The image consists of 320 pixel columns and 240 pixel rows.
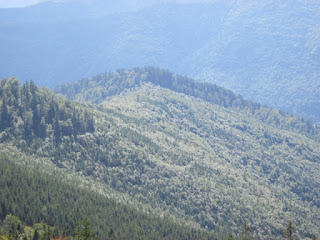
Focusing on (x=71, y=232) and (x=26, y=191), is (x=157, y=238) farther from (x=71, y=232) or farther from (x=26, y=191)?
(x=26, y=191)

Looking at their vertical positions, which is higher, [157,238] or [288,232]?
[288,232]

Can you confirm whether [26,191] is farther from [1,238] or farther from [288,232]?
[288,232]

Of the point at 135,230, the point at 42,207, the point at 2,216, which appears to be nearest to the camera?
the point at 2,216

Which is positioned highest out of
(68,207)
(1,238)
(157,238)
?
(1,238)

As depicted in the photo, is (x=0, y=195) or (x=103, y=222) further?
(x=103, y=222)

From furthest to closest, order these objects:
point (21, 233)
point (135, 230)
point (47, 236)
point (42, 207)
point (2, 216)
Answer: point (135, 230), point (42, 207), point (2, 216), point (21, 233), point (47, 236)

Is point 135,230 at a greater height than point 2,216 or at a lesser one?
lesser

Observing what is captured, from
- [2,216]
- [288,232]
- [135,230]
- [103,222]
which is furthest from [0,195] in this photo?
[288,232]

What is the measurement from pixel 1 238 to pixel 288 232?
82807 millimetres

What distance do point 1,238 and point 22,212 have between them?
29501 millimetres

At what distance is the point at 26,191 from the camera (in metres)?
188

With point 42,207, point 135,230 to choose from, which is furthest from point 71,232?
point 135,230

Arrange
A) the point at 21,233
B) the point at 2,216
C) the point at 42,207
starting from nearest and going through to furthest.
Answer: the point at 21,233, the point at 2,216, the point at 42,207

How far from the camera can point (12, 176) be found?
194250 millimetres
